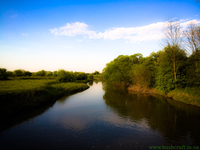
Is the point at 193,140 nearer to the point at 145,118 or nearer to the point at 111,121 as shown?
the point at 145,118

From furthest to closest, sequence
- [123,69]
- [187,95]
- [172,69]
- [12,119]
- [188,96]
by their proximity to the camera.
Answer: [123,69]
[172,69]
[187,95]
[188,96]
[12,119]

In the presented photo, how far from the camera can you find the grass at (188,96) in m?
16.8

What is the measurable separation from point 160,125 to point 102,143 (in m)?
6.39

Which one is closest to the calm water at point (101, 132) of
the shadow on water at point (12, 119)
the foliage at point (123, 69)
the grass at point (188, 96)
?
the shadow on water at point (12, 119)

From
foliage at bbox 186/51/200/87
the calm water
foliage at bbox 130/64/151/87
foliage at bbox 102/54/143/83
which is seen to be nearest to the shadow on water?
the calm water

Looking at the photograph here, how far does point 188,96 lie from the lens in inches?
708

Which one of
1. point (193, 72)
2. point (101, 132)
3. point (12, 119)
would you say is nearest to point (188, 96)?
point (193, 72)

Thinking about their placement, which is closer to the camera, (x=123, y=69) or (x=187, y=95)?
(x=187, y=95)

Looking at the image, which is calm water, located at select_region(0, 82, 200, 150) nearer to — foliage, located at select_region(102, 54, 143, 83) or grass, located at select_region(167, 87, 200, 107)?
grass, located at select_region(167, 87, 200, 107)

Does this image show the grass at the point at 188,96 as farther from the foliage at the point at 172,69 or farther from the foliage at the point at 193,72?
the foliage at the point at 172,69

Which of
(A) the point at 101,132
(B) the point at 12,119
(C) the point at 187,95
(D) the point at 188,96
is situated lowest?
(A) the point at 101,132

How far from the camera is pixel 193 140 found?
27.7ft

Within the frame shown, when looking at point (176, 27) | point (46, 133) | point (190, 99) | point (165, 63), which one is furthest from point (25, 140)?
point (176, 27)

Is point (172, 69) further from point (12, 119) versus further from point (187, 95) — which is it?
point (12, 119)
